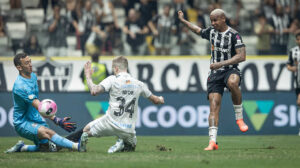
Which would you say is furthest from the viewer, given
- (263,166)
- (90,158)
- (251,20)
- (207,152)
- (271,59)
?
(251,20)

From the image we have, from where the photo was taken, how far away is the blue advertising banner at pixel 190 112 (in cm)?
1692

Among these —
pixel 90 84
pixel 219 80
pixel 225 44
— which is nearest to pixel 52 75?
pixel 219 80

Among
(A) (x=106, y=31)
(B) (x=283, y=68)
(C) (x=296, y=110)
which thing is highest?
(A) (x=106, y=31)

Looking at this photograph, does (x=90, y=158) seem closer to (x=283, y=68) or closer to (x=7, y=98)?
(x=7, y=98)

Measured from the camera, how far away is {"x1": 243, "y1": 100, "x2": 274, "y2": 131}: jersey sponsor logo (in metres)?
17.1

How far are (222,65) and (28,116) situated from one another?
325 centimetres

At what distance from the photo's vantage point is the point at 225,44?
10.5 m

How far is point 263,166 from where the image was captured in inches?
311

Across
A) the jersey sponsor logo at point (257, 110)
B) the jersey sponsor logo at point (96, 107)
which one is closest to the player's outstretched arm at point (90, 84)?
the jersey sponsor logo at point (96, 107)

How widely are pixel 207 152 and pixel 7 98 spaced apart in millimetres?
8254

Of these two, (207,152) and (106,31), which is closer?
(207,152)

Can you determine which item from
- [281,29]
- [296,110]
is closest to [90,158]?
[296,110]

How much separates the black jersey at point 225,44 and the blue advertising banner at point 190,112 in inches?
252

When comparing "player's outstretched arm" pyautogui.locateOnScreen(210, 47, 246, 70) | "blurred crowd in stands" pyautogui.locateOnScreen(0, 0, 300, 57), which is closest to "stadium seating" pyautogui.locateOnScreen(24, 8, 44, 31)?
"blurred crowd in stands" pyautogui.locateOnScreen(0, 0, 300, 57)
